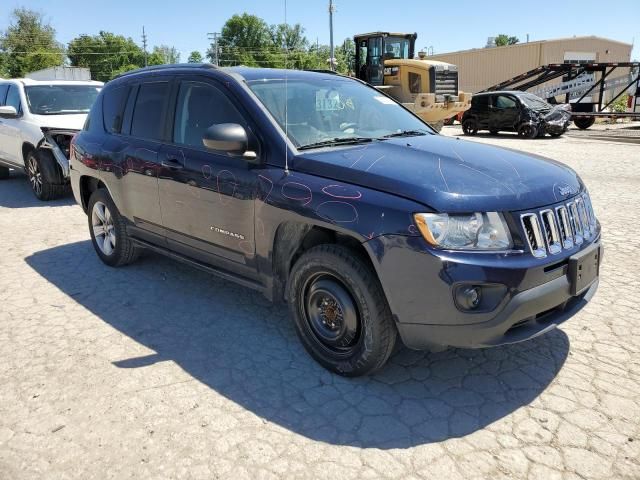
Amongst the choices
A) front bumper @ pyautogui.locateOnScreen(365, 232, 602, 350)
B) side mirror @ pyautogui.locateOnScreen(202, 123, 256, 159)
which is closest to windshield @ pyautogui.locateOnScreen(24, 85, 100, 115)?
side mirror @ pyautogui.locateOnScreen(202, 123, 256, 159)

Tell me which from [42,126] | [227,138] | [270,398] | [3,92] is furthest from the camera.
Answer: [3,92]

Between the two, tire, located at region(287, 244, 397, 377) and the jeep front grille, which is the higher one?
the jeep front grille

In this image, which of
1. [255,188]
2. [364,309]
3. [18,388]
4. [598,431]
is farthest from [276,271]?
[598,431]

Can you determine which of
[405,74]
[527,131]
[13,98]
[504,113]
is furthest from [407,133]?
[504,113]

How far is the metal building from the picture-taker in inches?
1800

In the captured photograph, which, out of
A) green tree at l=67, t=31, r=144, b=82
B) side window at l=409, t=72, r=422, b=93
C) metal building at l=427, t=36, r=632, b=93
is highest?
green tree at l=67, t=31, r=144, b=82

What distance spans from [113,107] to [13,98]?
217 inches

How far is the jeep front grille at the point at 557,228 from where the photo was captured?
2.76m

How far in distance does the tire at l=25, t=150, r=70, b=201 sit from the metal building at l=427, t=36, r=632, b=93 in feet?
138

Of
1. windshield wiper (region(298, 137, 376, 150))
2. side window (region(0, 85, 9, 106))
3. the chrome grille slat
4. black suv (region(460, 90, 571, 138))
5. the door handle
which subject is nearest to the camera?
the chrome grille slat

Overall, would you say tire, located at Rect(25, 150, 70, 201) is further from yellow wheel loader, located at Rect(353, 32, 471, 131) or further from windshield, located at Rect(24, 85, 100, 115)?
yellow wheel loader, located at Rect(353, 32, 471, 131)

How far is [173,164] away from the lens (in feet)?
13.3

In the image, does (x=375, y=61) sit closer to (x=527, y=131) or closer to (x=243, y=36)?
(x=527, y=131)

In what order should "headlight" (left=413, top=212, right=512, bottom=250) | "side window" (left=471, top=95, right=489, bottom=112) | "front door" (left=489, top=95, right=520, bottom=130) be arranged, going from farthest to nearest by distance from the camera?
"side window" (left=471, top=95, right=489, bottom=112) < "front door" (left=489, top=95, right=520, bottom=130) < "headlight" (left=413, top=212, right=512, bottom=250)
